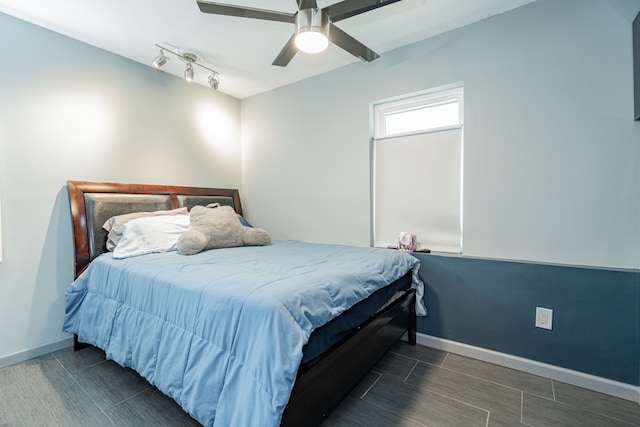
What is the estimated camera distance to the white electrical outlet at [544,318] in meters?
1.97

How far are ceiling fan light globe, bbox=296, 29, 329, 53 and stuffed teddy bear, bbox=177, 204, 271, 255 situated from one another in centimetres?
155

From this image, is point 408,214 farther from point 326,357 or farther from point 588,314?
point 326,357

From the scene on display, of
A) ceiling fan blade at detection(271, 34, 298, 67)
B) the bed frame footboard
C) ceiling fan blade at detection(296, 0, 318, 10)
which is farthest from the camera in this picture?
ceiling fan blade at detection(271, 34, 298, 67)

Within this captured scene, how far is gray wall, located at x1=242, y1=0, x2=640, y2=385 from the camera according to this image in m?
1.79

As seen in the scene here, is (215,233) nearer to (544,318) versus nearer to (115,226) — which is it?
(115,226)

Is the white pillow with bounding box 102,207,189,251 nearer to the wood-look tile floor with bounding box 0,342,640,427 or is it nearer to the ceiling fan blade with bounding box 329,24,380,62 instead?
the wood-look tile floor with bounding box 0,342,640,427

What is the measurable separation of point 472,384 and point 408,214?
1.38 meters

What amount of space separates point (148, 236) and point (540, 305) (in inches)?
116

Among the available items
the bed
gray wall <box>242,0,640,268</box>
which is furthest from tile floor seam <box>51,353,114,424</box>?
gray wall <box>242,0,640,268</box>

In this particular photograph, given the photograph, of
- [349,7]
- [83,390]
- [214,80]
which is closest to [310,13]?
[349,7]

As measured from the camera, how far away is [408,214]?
269cm

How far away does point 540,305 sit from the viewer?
2.00 meters

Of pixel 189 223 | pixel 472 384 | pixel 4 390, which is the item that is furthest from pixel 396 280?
pixel 4 390

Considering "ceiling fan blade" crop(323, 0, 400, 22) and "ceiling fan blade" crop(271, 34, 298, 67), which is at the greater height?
"ceiling fan blade" crop(323, 0, 400, 22)
